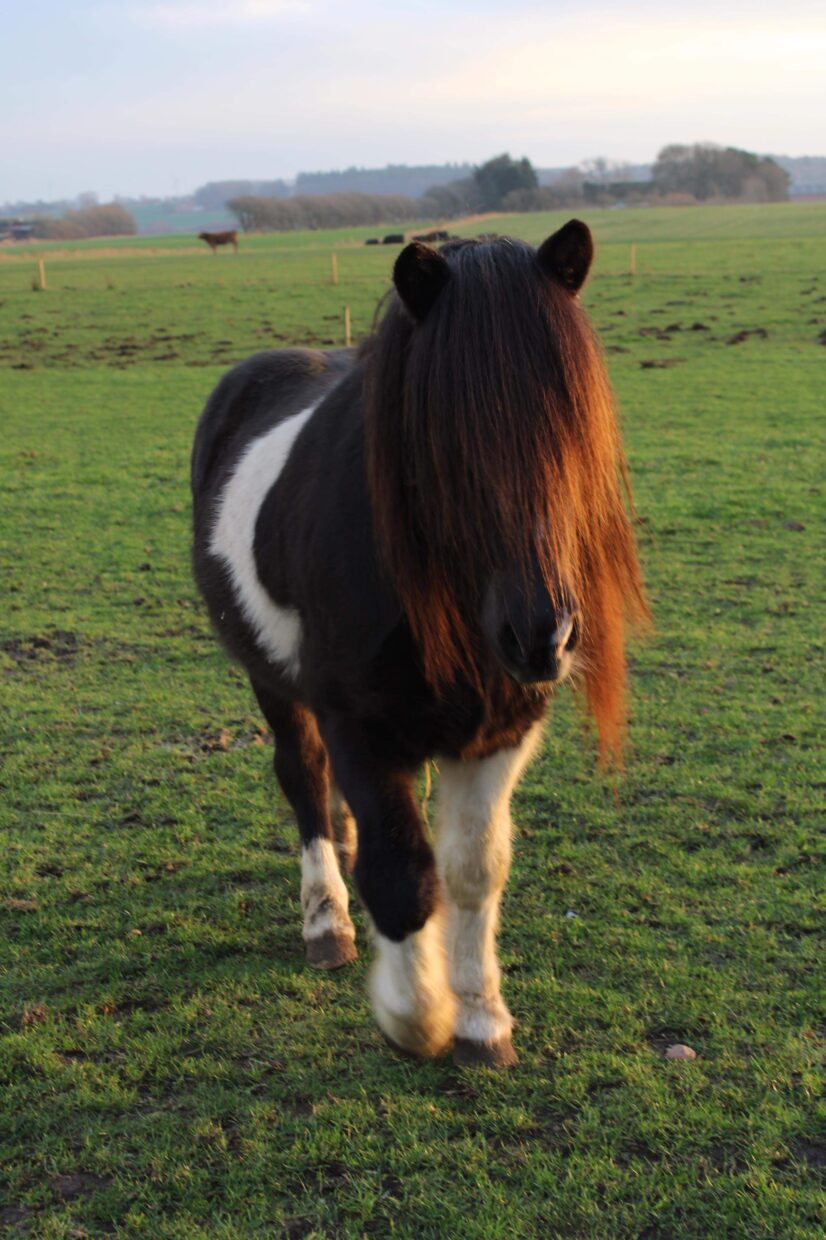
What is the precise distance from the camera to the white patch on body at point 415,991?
279 cm

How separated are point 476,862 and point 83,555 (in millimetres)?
6490

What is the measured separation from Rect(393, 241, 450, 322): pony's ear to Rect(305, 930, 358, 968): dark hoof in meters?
2.06

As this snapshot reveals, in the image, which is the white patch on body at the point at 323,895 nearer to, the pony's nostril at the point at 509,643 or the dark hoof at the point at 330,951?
the dark hoof at the point at 330,951

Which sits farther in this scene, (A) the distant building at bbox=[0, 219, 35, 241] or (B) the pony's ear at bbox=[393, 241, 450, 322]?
(A) the distant building at bbox=[0, 219, 35, 241]

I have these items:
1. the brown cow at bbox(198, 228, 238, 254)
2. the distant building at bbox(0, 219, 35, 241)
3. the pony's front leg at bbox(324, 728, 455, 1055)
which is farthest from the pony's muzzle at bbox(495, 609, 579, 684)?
the distant building at bbox(0, 219, 35, 241)

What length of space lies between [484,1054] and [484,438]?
168 centimetres

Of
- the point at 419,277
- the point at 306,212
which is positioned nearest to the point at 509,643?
the point at 419,277

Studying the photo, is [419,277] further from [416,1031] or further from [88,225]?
[88,225]

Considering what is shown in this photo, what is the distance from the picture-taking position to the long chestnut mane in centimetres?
228

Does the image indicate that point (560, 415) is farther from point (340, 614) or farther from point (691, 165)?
point (691, 165)

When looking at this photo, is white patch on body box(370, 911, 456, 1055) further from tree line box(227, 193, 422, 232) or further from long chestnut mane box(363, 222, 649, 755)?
tree line box(227, 193, 422, 232)

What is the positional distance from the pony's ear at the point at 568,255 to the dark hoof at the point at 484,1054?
1.92 m

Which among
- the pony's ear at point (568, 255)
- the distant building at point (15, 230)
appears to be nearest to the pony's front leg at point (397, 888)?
the pony's ear at point (568, 255)

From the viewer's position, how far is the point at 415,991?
2803 millimetres
